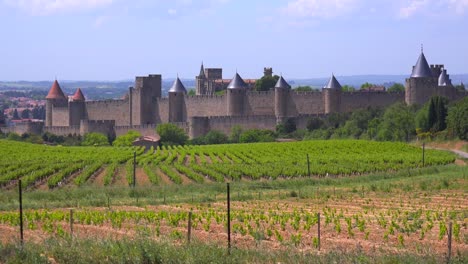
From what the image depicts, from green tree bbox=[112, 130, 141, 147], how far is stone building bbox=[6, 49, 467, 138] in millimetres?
1430

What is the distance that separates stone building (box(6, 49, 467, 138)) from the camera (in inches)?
2167

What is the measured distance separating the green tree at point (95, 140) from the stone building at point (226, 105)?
2.90 metres

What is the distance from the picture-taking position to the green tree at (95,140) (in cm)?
5497

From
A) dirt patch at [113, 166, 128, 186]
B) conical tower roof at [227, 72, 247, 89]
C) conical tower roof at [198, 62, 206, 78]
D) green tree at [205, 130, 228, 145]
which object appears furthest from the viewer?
conical tower roof at [198, 62, 206, 78]

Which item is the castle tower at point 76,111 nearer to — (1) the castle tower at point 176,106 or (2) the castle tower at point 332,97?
(1) the castle tower at point 176,106

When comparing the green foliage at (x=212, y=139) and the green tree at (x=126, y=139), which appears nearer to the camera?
the green tree at (x=126, y=139)

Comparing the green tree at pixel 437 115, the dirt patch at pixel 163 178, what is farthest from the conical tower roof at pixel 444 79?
the dirt patch at pixel 163 178

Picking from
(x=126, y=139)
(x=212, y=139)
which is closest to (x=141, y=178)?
(x=212, y=139)

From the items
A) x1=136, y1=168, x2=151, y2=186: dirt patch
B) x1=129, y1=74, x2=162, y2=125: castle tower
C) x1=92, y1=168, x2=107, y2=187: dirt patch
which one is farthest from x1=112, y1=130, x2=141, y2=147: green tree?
x1=92, y1=168, x2=107, y2=187: dirt patch

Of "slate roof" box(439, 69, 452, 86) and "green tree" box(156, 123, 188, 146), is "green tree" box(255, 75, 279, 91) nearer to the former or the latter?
"green tree" box(156, 123, 188, 146)

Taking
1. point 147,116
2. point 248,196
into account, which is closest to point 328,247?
point 248,196

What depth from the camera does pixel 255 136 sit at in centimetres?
5197

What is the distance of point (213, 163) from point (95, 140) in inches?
933

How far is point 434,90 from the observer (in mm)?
53500
